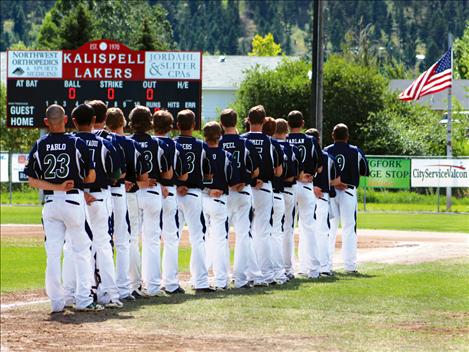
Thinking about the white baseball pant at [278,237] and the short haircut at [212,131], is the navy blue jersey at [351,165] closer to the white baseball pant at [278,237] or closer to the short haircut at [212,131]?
the white baseball pant at [278,237]

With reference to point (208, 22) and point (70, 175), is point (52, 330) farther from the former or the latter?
point (208, 22)

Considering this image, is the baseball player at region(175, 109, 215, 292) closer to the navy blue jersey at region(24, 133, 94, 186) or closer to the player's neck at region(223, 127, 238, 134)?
the player's neck at region(223, 127, 238, 134)

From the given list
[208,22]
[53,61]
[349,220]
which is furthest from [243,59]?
[208,22]

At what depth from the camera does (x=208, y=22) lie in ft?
614

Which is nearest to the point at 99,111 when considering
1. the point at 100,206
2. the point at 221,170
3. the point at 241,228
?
the point at 100,206

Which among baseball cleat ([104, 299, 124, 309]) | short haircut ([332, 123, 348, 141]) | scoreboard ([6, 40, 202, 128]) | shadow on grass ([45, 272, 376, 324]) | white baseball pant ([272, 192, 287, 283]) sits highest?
scoreboard ([6, 40, 202, 128])

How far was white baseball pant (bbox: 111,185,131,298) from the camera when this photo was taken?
13.2 meters

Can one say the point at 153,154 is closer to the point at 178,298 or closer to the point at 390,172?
the point at 178,298

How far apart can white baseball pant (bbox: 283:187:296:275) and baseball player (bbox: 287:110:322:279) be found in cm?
16

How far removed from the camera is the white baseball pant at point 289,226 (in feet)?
51.6

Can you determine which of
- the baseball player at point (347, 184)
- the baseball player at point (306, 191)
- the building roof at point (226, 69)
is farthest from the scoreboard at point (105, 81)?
the building roof at point (226, 69)

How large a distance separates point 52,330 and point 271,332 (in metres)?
2.15

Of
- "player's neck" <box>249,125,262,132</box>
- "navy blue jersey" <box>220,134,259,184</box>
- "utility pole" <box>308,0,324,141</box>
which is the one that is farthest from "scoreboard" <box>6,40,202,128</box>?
"navy blue jersey" <box>220,134,259,184</box>

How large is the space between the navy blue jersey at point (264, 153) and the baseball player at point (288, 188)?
432 mm
